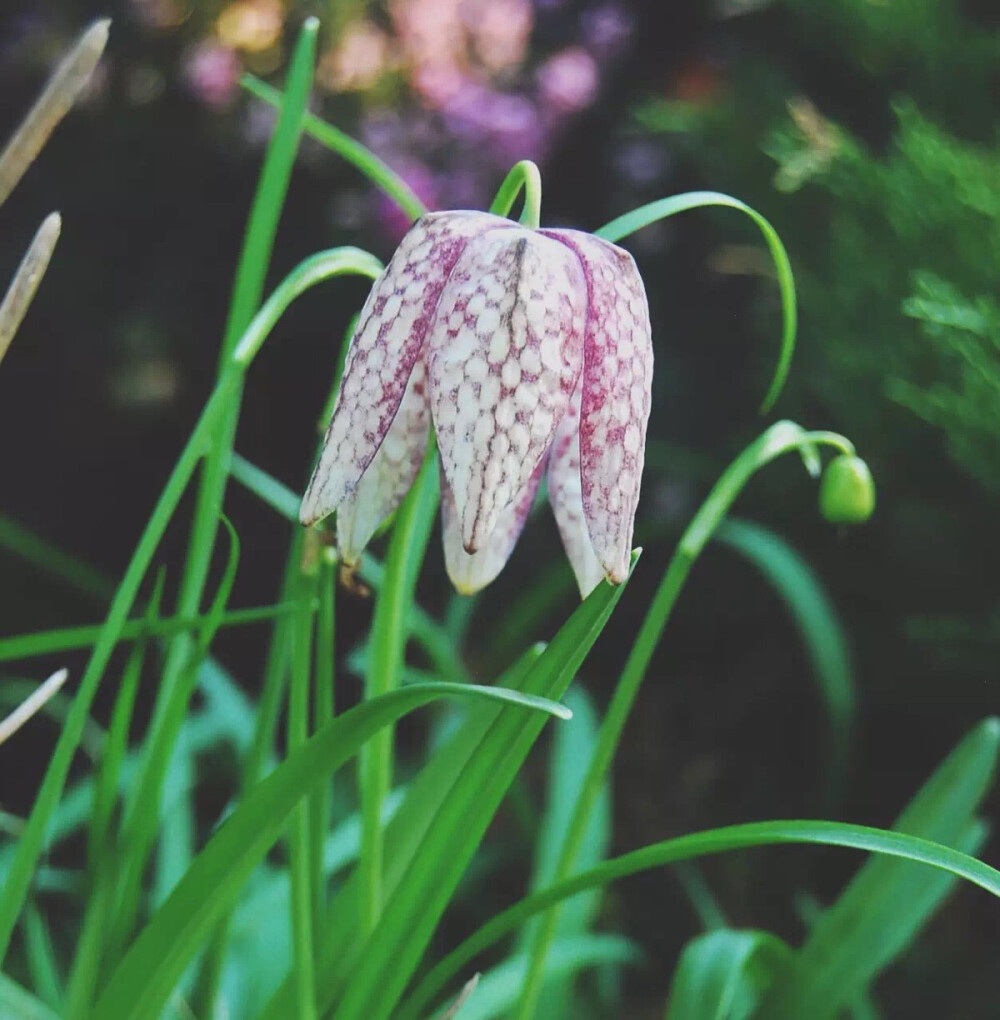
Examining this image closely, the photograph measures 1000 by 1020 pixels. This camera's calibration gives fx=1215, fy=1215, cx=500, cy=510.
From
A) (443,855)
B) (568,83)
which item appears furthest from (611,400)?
(568,83)

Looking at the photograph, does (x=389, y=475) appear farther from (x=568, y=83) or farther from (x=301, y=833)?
(x=568, y=83)

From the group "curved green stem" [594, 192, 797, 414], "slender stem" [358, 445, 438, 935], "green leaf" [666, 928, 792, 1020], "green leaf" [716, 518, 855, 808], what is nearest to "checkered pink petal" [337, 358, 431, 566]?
"slender stem" [358, 445, 438, 935]

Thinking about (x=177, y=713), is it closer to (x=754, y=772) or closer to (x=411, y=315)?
(x=411, y=315)

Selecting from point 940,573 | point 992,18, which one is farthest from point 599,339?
point 992,18

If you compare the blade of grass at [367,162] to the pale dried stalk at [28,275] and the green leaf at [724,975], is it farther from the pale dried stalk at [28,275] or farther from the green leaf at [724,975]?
the green leaf at [724,975]

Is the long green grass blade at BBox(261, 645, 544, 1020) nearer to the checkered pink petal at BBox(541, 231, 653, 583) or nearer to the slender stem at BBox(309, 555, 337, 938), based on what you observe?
the slender stem at BBox(309, 555, 337, 938)

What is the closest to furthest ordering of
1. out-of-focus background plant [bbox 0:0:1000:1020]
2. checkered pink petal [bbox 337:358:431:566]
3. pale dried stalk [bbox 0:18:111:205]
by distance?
pale dried stalk [bbox 0:18:111:205] < checkered pink petal [bbox 337:358:431:566] < out-of-focus background plant [bbox 0:0:1000:1020]
